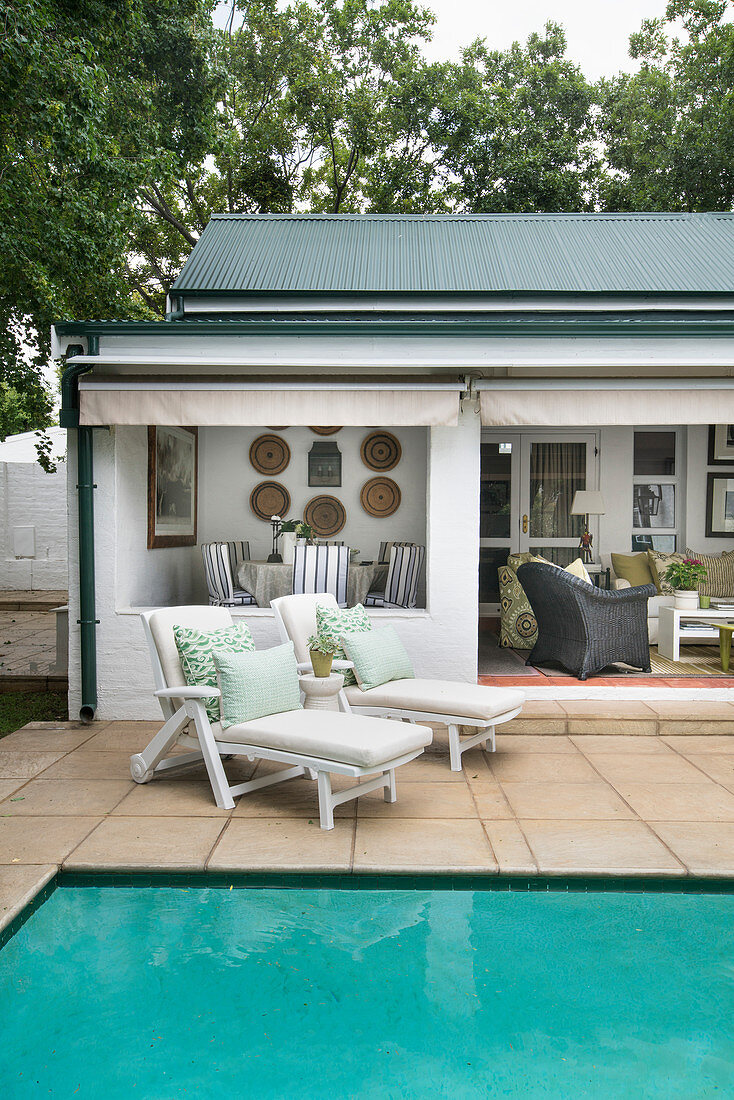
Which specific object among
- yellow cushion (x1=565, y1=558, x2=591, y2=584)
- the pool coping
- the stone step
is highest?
yellow cushion (x1=565, y1=558, x2=591, y2=584)

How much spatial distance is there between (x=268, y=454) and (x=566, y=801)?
599cm

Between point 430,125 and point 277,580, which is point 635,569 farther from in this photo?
point 430,125

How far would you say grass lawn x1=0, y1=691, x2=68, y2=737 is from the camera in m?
6.24

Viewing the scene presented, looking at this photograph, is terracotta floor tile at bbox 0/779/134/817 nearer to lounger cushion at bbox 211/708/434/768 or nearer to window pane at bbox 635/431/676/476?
lounger cushion at bbox 211/708/434/768

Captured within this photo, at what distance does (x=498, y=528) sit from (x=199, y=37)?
8.52m

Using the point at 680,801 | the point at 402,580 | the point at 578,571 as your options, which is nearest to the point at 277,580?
the point at 402,580

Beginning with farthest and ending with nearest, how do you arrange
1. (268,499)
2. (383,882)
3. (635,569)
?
(268,499)
(635,569)
(383,882)

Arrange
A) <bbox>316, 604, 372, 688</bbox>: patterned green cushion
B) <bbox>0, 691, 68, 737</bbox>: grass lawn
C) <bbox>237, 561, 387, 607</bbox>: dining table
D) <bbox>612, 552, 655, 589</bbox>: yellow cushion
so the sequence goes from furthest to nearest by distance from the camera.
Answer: <bbox>612, 552, 655, 589</bbox>: yellow cushion
<bbox>237, 561, 387, 607</bbox>: dining table
<bbox>0, 691, 68, 737</bbox>: grass lawn
<bbox>316, 604, 372, 688</bbox>: patterned green cushion

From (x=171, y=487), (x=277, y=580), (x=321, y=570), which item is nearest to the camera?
(x=321, y=570)

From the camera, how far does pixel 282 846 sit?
374 centimetres

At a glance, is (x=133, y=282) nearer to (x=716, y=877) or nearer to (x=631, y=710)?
(x=631, y=710)

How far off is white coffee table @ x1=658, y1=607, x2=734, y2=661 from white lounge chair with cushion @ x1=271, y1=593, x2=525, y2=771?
104 inches

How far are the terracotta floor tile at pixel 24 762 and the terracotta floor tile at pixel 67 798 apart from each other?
7.7 inches

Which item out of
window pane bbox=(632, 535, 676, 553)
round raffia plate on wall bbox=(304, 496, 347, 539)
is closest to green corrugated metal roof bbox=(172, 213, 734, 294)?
round raffia plate on wall bbox=(304, 496, 347, 539)
